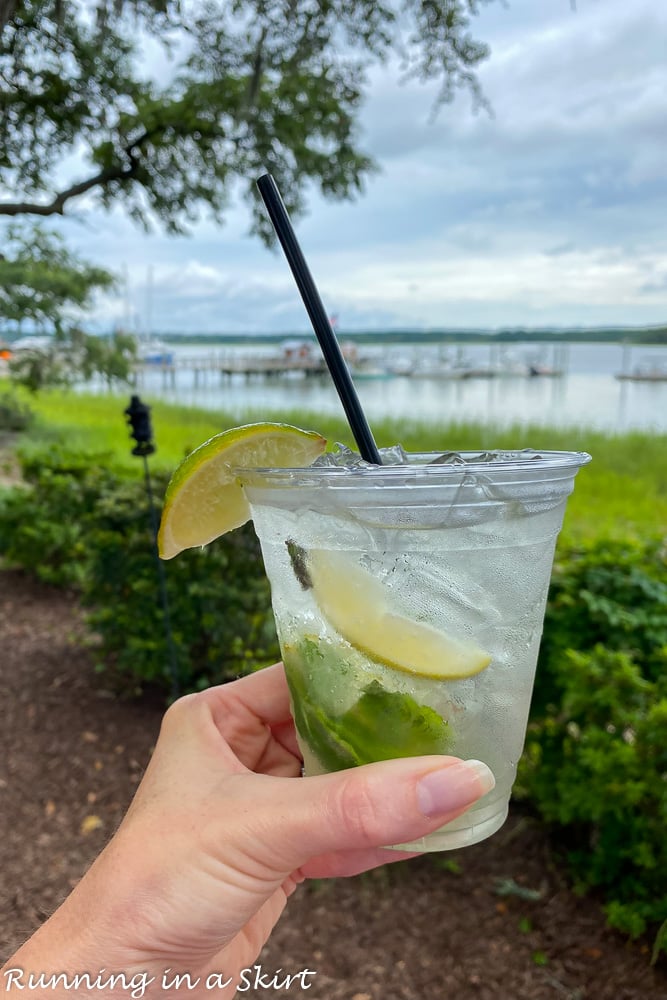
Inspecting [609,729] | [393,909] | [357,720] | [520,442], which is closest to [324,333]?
[357,720]

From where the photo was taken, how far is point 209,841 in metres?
1.07

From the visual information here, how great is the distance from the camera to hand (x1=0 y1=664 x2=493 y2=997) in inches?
39.3

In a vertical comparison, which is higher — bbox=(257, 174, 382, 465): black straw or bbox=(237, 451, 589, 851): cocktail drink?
bbox=(257, 174, 382, 465): black straw

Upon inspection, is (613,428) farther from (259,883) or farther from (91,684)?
(259,883)

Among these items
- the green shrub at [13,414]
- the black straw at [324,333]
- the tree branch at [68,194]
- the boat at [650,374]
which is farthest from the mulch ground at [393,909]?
the boat at [650,374]

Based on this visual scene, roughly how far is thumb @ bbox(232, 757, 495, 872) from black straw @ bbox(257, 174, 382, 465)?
0.44 m

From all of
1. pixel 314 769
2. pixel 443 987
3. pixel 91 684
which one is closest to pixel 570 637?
pixel 443 987

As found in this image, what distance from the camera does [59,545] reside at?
5645 mm

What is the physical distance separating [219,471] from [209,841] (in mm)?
520

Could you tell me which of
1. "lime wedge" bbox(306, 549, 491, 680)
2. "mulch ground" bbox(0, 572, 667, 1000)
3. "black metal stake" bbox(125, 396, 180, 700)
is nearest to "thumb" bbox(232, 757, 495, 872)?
"lime wedge" bbox(306, 549, 491, 680)

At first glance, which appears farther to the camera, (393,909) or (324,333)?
(393,909)

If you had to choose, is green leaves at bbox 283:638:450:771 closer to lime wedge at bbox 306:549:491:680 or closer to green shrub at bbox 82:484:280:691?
lime wedge at bbox 306:549:491:680

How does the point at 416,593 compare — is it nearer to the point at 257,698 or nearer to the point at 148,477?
the point at 257,698

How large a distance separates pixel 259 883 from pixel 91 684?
352cm
